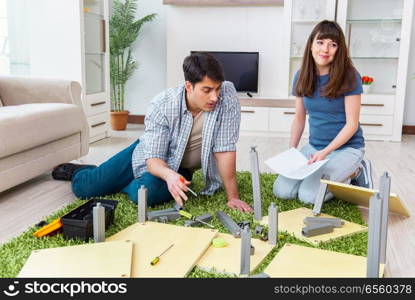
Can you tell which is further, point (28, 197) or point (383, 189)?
point (28, 197)

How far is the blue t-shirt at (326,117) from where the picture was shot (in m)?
2.29

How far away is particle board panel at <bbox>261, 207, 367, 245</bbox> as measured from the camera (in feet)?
5.90

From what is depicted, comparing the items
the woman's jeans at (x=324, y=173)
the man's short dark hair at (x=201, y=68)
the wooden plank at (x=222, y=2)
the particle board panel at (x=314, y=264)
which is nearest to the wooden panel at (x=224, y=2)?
the wooden plank at (x=222, y=2)

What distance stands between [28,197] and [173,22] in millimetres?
3006

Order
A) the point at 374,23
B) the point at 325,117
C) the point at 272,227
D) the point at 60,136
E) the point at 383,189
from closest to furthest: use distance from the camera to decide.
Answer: the point at 383,189
the point at 272,227
the point at 325,117
the point at 60,136
the point at 374,23

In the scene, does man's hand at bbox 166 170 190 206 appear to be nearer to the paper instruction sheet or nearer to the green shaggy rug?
the green shaggy rug

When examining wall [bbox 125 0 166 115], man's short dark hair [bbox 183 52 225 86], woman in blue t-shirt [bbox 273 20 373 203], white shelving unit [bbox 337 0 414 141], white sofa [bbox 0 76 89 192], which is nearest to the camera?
man's short dark hair [bbox 183 52 225 86]

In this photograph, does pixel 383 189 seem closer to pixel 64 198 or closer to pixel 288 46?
pixel 64 198

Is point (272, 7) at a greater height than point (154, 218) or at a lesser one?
greater

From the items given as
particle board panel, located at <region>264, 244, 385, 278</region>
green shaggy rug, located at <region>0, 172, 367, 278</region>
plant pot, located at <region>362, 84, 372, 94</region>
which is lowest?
green shaggy rug, located at <region>0, 172, 367, 278</region>

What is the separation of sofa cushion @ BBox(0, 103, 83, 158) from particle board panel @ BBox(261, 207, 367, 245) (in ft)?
4.17

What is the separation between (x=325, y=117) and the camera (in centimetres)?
232

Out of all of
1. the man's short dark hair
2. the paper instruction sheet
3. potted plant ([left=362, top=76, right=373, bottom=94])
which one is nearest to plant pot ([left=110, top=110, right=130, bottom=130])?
potted plant ([left=362, top=76, right=373, bottom=94])

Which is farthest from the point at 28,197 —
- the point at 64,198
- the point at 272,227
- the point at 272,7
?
the point at 272,7
